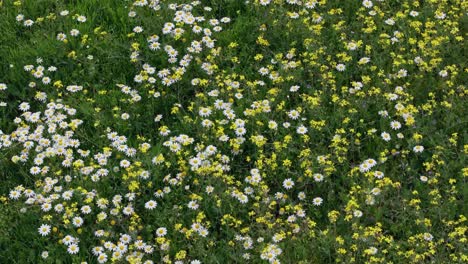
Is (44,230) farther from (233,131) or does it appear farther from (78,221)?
(233,131)

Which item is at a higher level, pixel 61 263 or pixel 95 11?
pixel 95 11

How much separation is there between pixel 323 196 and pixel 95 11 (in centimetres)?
325

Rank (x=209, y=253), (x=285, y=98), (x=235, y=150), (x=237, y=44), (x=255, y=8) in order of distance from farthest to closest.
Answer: (x=255, y=8)
(x=237, y=44)
(x=285, y=98)
(x=235, y=150)
(x=209, y=253)

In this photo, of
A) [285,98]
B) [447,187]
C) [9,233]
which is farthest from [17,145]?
[447,187]

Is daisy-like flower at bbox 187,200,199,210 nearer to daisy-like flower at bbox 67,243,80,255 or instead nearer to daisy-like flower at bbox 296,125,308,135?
daisy-like flower at bbox 67,243,80,255

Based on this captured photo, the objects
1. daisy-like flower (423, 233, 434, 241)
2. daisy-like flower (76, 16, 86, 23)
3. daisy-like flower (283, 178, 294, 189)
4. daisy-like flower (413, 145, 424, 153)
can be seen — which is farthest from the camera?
daisy-like flower (76, 16, 86, 23)

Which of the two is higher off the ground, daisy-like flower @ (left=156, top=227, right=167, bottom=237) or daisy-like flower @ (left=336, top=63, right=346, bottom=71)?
daisy-like flower @ (left=336, top=63, right=346, bottom=71)

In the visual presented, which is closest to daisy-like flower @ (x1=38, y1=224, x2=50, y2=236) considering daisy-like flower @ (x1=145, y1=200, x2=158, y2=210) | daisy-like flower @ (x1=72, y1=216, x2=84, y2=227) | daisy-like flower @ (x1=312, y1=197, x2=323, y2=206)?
daisy-like flower @ (x1=72, y1=216, x2=84, y2=227)

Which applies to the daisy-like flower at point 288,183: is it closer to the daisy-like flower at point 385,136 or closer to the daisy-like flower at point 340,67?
the daisy-like flower at point 385,136

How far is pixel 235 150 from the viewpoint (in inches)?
231

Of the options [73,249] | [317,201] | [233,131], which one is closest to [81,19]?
[233,131]

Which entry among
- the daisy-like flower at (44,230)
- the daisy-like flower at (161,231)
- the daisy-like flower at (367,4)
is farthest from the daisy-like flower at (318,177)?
the daisy-like flower at (367,4)

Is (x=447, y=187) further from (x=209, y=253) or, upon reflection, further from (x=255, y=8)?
(x=255, y=8)

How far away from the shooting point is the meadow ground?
17.3 ft
